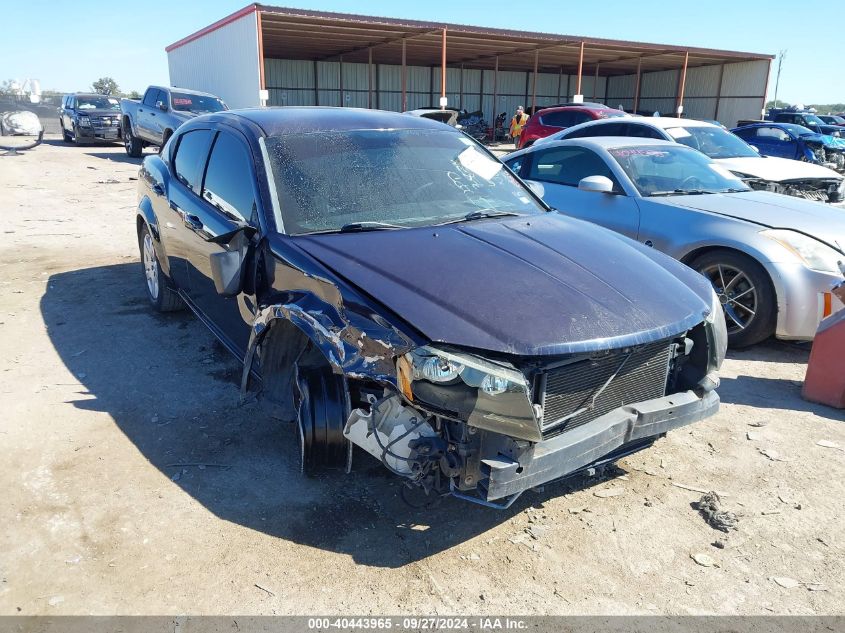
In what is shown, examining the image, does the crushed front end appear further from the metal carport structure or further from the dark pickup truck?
the metal carport structure

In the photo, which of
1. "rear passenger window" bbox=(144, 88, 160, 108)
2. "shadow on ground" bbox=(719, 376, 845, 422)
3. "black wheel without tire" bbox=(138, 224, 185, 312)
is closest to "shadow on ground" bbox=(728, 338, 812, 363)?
"shadow on ground" bbox=(719, 376, 845, 422)

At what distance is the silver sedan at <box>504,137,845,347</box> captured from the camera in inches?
184

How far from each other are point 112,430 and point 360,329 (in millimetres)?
1980

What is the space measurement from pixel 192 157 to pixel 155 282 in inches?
58.4

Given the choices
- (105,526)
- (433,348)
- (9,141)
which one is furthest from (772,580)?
(9,141)

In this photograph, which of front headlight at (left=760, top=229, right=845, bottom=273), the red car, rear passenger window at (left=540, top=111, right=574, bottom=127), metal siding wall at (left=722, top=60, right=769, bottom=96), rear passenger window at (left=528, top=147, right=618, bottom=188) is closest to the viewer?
front headlight at (left=760, top=229, right=845, bottom=273)

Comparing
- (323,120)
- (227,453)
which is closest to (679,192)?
(323,120)

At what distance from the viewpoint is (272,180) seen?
11.2 ft

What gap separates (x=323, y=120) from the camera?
393 cm

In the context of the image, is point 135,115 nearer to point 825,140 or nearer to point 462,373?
point 462,373

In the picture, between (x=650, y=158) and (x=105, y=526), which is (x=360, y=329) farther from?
(x=650, y=158)

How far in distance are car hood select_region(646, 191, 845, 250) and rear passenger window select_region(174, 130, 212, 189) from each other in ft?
12.2

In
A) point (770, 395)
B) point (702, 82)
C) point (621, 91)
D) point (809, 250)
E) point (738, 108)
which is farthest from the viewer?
point (621, 91)

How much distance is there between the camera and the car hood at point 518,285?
2502mm
